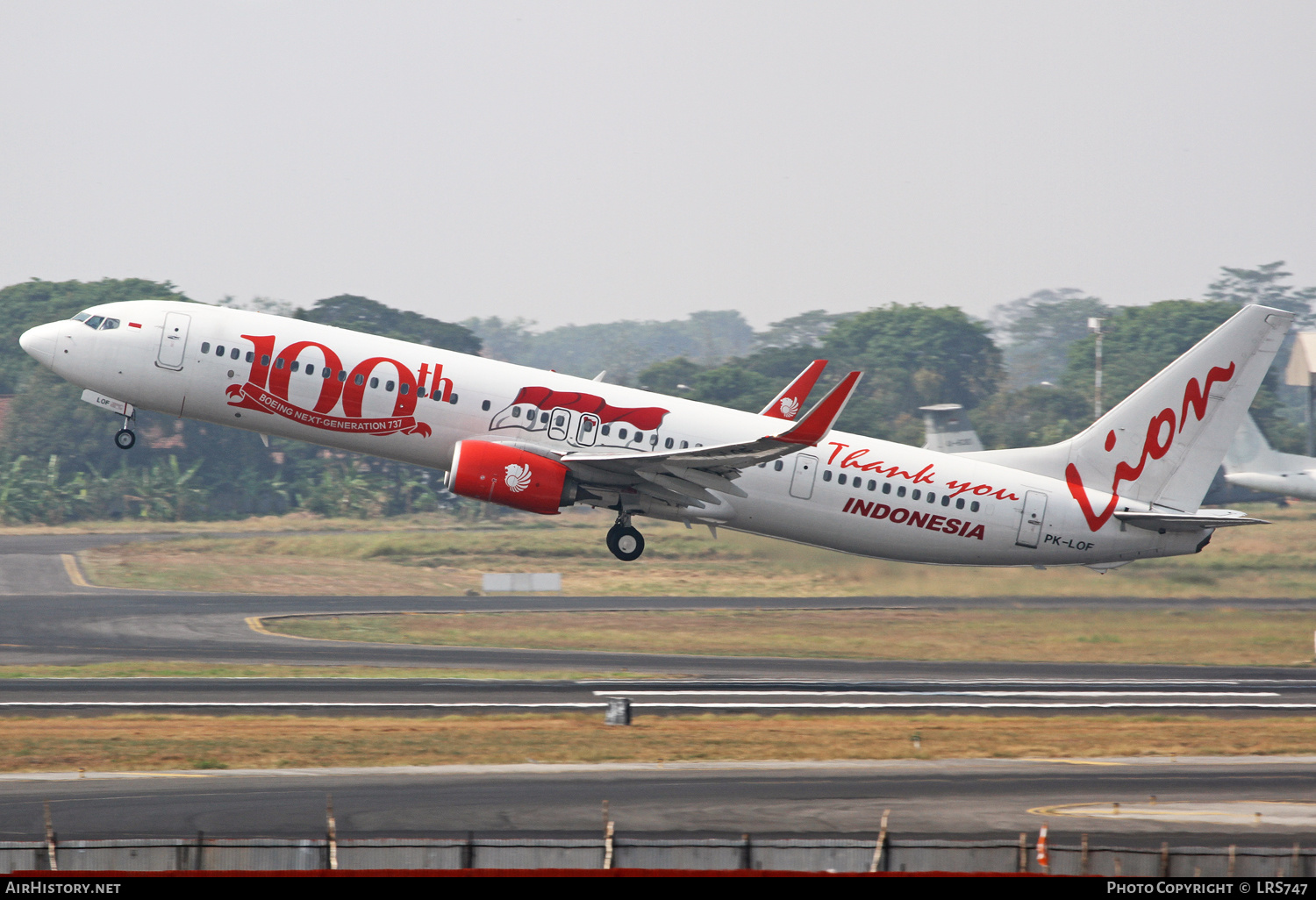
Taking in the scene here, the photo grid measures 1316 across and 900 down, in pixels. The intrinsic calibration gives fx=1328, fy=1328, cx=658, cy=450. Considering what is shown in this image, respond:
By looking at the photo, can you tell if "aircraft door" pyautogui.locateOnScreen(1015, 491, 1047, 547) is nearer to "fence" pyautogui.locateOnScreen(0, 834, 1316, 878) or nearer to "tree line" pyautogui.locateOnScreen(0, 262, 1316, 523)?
"fence" pyautogui.locateOnScreen(0, 834, 1316, 878)

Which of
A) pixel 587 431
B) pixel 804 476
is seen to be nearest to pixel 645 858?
pixel 587 431

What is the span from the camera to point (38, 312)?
433 ft

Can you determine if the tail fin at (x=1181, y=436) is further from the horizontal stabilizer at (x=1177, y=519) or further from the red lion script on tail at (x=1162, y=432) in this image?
the horizontal stabilizer at (x=1177, y=519)

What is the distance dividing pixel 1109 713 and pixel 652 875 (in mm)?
26341

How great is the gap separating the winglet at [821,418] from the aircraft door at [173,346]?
17.2 m

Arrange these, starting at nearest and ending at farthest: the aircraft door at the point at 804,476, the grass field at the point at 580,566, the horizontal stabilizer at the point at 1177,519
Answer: the aircraft door at the point at 804,476
the horizontal stabilizer at the point at 1177,519
the grass field at the point at 580,566

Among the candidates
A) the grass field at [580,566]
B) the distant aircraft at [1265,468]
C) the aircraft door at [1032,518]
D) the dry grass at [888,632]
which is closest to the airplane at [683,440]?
the aircraft door at [1032,518]

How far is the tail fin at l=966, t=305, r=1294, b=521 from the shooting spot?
146ft

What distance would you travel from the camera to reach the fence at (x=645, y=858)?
19609mm

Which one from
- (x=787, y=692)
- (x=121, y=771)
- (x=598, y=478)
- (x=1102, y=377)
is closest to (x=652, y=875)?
(x=121, y=771)

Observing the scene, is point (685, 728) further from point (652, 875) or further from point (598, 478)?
point (652, 875)

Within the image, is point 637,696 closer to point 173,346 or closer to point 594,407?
point 594,407

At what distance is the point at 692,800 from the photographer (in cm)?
2880

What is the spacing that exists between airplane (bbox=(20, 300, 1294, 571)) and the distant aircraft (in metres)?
36.6
